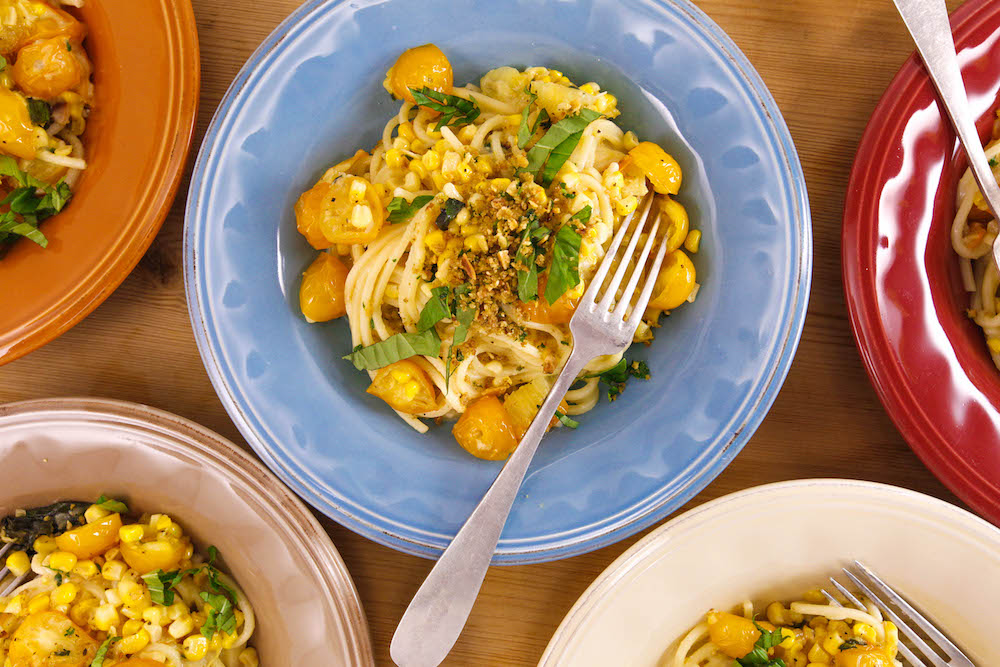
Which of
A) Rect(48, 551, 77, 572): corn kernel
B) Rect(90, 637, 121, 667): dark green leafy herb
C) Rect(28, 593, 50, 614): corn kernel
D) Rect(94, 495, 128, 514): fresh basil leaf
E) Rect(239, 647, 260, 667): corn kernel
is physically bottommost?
Rect(239, 647, 260, 667): corn kernel

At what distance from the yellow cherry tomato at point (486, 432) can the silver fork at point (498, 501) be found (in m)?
0.10

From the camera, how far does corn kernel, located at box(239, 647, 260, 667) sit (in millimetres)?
2459

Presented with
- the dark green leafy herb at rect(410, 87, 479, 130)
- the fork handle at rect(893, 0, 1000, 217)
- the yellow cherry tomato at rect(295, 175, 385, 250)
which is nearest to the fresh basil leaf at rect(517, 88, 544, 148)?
the dark green leafy herb at rect(410, 87, 479, 130)

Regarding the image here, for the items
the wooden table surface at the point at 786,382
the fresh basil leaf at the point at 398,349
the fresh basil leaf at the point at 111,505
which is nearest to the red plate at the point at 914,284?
the wooden table surface at the point at 786,382

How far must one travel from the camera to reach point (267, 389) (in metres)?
2.19

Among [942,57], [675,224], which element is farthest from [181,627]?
[942,57]

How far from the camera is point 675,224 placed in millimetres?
2146

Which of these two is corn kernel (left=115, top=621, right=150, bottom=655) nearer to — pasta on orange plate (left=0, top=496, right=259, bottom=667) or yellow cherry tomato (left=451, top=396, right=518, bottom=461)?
pasta on orange plate (left=0, top=496, right=259, bottom=667)

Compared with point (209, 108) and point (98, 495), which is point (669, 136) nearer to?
point (209, 108)

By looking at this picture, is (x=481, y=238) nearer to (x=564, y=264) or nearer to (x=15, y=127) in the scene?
(x=564, y=264)

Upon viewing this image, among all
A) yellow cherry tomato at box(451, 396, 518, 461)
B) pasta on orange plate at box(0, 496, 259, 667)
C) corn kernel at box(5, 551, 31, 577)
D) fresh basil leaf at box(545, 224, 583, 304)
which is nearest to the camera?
fresh basil leaf at box(545, 224, 583, 304)

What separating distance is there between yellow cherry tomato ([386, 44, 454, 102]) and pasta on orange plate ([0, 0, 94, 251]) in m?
1.04

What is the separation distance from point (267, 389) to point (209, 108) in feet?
3.51

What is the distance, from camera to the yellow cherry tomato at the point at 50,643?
2.24 m
